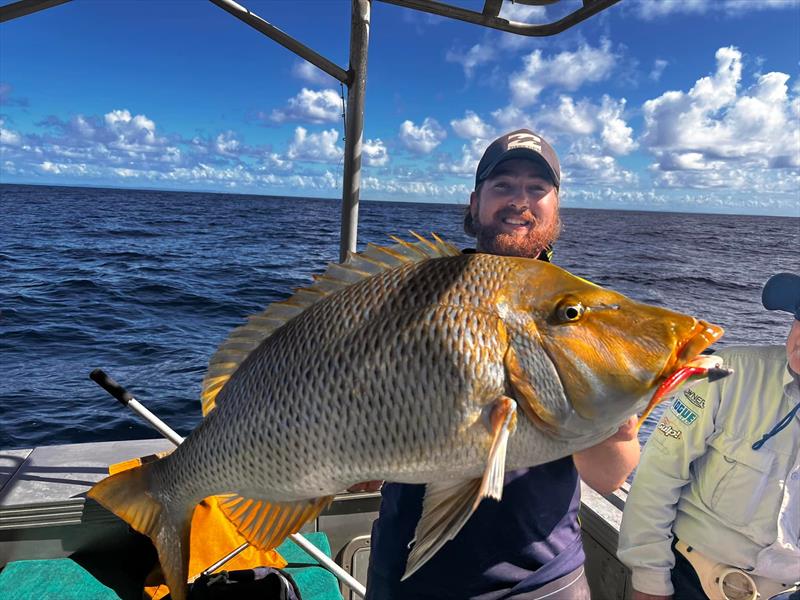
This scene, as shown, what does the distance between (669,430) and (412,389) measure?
1.75m

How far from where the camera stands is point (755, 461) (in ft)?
7.59

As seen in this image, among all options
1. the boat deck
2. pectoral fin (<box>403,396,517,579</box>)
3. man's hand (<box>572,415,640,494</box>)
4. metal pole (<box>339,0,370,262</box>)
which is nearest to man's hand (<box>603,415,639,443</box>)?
man's hand (<box>572,415,640,494</box>)

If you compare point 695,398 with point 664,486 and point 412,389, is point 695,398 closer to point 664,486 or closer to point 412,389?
point 664,486

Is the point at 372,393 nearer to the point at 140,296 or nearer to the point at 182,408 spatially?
the point at 182,408

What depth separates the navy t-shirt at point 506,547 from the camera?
68.1 inches

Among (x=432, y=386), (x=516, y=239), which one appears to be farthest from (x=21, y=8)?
(x=432, y=386)

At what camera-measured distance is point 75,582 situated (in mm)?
2975

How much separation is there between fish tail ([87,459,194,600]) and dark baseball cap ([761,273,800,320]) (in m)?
2.47

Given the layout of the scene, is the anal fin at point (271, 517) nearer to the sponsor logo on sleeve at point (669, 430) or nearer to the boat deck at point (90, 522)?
the sponsor logo on sleeve at point (669, 430)

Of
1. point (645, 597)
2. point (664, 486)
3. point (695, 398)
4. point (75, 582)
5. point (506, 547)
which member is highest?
point (695, 398)

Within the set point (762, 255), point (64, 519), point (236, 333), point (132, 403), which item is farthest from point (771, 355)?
point (762, 255)

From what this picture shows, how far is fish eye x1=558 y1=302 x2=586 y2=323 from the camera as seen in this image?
4.26 ft

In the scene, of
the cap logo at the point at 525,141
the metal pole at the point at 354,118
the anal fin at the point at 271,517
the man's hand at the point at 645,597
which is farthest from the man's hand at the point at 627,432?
the metal pole at the point at 354,118

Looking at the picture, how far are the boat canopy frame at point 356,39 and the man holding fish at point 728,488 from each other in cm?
182
